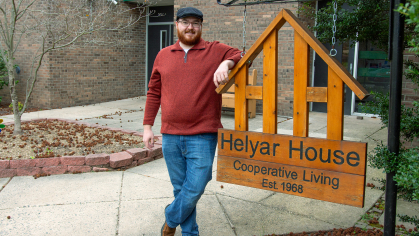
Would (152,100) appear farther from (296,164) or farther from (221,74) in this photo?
(296,164)

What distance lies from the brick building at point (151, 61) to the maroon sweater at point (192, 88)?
4.21 m

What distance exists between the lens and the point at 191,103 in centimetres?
269

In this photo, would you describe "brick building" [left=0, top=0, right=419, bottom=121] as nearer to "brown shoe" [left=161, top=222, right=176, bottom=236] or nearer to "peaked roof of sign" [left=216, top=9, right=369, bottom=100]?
"peaked roof of sign" [left=216, top=9, right=369, bottom=100]

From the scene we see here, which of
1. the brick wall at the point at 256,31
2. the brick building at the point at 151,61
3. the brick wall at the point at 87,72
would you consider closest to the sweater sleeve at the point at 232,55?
the brick building at the point at 151,61

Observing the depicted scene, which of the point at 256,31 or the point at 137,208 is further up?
the point at 256,31

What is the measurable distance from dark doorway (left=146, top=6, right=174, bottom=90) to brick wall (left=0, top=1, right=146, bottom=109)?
0.24m

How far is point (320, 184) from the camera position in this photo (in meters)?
2.37

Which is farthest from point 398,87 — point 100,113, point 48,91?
point 48,91

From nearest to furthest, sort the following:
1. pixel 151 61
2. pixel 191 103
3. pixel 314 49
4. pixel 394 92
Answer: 1. pixel 394 92
2. pixel 314 49
3. pixel 191 103
4. pixel 151 61

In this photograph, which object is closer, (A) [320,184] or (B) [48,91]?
(A) [320,184]

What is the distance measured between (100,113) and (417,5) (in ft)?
28.4

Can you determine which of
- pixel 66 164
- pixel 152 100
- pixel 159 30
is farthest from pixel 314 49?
pixel 159 30

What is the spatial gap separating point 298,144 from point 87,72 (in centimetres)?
948

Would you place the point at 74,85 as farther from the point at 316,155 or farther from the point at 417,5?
the point at 417,5
